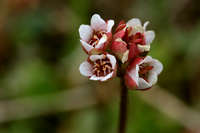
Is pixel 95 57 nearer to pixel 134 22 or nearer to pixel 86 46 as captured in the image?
pixel 86 46

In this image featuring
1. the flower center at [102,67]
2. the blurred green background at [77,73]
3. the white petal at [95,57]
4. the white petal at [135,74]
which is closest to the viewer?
the white petal at [135,74]

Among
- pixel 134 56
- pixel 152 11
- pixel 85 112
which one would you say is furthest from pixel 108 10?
→ pixel 134 56

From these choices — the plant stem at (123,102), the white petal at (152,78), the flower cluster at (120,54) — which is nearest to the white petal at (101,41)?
the flower cluster at (120,54)

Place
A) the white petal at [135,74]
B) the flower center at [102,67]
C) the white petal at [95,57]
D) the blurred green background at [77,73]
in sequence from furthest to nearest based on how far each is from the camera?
the blurred green background at [77,73] < the flower center at [102,67] < the white petal at [95,57] < the white petal at [135,74]

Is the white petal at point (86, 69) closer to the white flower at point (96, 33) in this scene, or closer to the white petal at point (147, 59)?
the white flower at point (96, 33)

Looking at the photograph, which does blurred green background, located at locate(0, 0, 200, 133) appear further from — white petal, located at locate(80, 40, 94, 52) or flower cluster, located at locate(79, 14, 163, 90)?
white petal, located at locate(80, 40, 94, 52)

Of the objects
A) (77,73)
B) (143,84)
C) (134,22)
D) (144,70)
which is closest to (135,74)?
(143,84)
